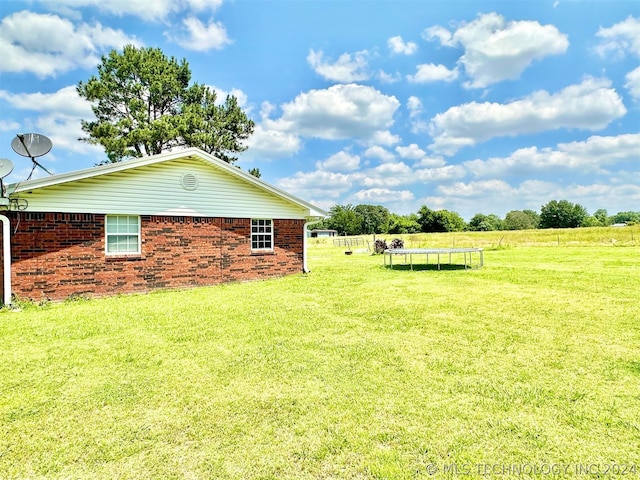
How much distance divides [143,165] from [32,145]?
2.64 meters

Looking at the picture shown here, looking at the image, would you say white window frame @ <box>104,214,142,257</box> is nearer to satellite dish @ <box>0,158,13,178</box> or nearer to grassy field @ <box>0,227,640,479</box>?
satellite dish @ <box>0,158,13,178</box>

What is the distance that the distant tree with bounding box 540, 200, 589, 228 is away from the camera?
93688 mm

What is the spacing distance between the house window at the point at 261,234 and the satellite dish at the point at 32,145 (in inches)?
241

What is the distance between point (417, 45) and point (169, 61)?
17.9m

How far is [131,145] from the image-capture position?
2273 cm

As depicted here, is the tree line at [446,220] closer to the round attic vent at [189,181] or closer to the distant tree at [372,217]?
the distant tree at [372,217]

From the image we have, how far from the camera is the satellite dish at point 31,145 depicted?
9102 mm

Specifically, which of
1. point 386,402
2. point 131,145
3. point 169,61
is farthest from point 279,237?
point 169,61

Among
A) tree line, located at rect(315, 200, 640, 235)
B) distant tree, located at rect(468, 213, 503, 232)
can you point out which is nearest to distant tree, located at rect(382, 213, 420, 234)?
tree line, located at rect(315, 200, 640, 235)

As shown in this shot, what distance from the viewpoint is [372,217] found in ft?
392

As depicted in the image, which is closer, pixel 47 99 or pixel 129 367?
pixel 129 367

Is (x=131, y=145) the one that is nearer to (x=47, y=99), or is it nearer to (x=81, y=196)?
(x=47, y=99)

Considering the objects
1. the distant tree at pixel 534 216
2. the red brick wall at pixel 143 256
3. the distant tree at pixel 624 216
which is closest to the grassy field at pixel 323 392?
the red brick wall at pixel 143 256

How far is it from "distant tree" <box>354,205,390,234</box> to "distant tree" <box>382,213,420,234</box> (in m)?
7.54
